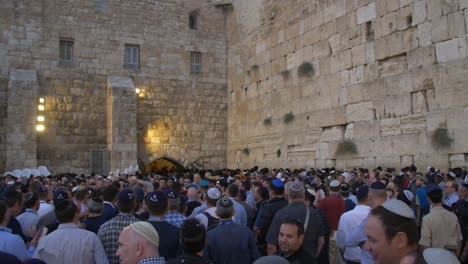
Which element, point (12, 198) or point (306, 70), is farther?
point (306, 70)

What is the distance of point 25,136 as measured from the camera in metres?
16.5

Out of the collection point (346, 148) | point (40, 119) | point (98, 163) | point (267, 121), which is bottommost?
point (98, 163)

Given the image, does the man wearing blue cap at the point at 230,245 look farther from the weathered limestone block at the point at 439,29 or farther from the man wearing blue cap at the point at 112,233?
the weathered limestone block at the point at 439,29

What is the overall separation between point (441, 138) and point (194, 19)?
459 inches

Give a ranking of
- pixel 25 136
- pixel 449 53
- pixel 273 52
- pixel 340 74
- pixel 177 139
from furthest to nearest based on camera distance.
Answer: pixel 177 139, pixel 273 52, pixel 25 136, pixel 340 74, pixel 449 53

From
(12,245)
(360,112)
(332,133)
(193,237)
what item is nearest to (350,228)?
(193,237)

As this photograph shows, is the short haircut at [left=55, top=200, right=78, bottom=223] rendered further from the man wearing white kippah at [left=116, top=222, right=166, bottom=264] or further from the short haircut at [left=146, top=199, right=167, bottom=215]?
the man wearing white kippah at [left=116, top=222, right=166, bottom=264]

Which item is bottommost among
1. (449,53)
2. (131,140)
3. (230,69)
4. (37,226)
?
(37,226)

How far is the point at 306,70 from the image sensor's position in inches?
630

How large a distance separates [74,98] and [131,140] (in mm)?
2466

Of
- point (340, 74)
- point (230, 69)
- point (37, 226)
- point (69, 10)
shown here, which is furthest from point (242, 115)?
point (37, 226)

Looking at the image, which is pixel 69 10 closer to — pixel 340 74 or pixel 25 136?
pixel 25 136

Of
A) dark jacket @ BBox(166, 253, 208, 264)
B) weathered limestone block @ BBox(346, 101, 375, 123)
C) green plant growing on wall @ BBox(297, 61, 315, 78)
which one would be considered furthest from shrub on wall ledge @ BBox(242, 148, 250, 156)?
dark jacket @ BBox(166, 253, 208, 264)

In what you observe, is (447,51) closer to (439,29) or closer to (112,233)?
(439,29)
